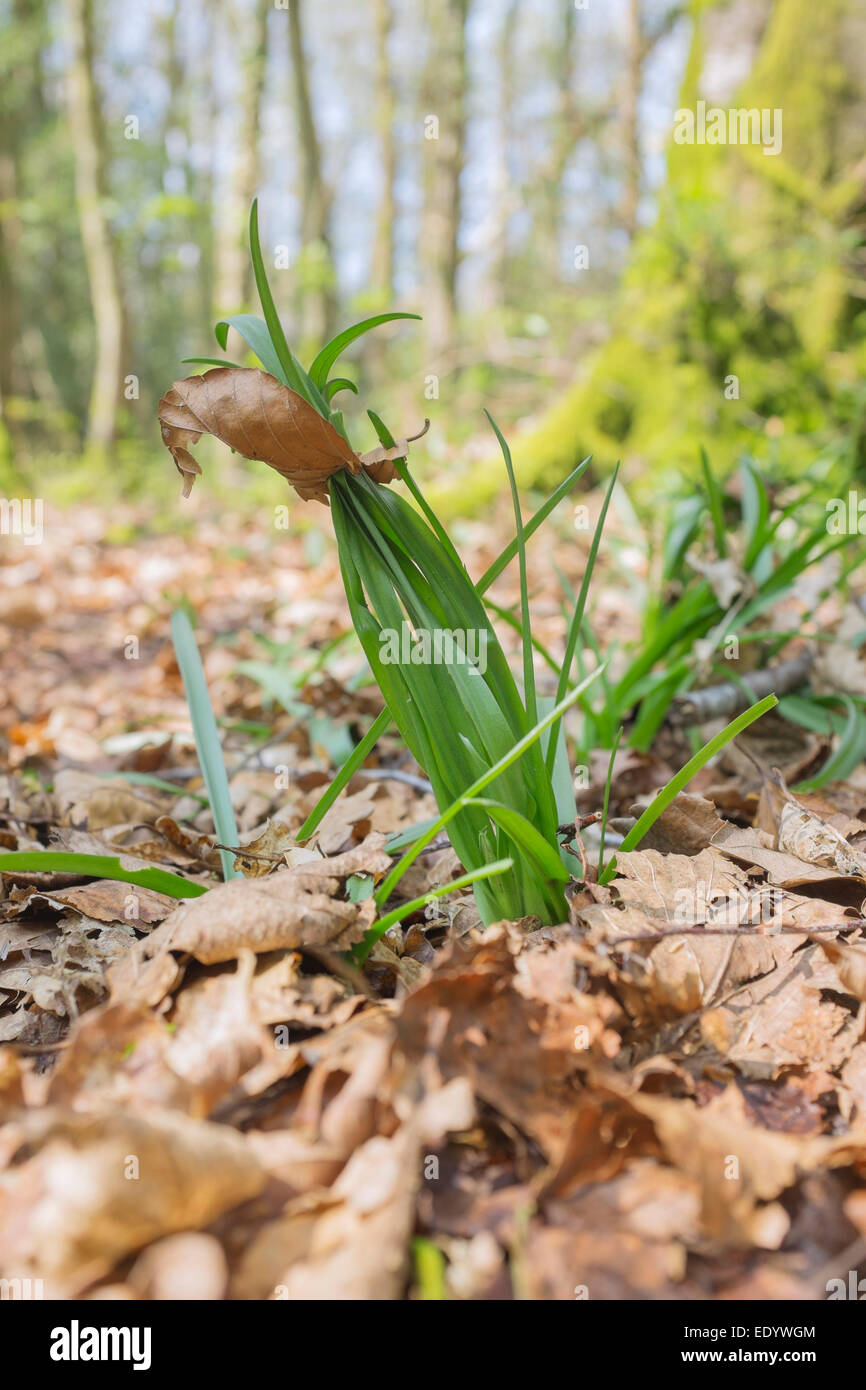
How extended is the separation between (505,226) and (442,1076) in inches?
503

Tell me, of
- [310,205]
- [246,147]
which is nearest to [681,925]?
[246,147]

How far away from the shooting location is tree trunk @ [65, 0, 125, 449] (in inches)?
291

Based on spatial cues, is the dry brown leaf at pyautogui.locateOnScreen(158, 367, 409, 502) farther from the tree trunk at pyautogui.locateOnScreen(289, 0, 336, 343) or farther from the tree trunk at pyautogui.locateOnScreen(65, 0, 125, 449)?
the tree trunk at pyautogui.locateOnScreen(65, 0, 125, 449)

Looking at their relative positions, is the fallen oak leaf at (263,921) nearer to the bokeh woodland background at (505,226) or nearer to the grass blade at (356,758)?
the grass blade at (356,758)

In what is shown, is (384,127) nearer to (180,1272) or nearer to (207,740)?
(207,740)

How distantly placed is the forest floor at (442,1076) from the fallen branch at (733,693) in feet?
1.43

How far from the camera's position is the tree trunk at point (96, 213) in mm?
7387

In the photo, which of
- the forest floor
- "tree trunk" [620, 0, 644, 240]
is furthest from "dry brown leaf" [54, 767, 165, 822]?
"tree trunk" [620, 0, 644, 240]

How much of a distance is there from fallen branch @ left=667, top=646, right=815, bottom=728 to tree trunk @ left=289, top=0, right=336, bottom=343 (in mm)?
7093

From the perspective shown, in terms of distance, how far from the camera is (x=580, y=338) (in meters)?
5.79

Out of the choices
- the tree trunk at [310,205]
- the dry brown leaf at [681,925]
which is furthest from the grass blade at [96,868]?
the tree trunk at [310,205]

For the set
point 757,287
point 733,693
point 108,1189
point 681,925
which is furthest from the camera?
point 757,287

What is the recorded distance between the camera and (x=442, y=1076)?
30.0 inches
